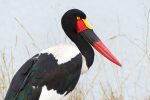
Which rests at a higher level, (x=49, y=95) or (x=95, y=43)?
(x=49, y=95)

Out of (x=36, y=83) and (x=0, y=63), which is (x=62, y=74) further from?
A: (x=0, y=63)

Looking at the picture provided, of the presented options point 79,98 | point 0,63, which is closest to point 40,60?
point 79,98

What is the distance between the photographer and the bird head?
12586 mm

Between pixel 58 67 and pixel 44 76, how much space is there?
21 cm

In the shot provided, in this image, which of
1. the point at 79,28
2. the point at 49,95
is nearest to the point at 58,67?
the point at 49,95

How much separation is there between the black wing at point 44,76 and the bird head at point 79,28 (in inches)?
20.1

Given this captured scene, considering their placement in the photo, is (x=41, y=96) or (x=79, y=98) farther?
(x=79, y=98)

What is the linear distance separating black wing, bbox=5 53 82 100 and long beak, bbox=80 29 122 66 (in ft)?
1.71

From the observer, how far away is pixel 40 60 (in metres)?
12.0

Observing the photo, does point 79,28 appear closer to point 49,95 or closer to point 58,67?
point 58,67

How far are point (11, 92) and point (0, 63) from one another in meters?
2.37

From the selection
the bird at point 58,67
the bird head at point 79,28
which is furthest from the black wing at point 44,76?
the bird head at point 79,28

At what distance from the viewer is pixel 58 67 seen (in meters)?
12.0

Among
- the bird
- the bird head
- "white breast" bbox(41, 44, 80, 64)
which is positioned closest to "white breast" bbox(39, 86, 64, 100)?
the bird
